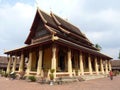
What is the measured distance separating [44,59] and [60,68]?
2.48m

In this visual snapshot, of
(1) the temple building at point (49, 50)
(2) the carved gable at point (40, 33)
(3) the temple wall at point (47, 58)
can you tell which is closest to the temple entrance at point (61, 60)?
(1) the temple building at point (49, 50)

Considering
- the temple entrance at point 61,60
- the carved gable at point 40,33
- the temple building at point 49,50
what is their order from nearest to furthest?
the temple building at point 49,50, the temple entrance at point 61,60, the carved gable at point 40,33

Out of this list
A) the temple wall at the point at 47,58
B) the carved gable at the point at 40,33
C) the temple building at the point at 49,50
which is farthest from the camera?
the carved gable at the point at 40,33

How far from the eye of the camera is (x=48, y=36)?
19.0 meters

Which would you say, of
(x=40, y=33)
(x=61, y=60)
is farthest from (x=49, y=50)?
(x=40, y=33)

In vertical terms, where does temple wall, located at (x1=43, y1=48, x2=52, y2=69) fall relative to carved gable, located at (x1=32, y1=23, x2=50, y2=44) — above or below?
below

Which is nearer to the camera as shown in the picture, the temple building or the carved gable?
the temple building

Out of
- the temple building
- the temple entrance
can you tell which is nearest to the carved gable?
the temple building

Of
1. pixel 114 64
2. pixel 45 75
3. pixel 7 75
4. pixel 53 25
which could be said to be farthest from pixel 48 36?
pixel 114 64

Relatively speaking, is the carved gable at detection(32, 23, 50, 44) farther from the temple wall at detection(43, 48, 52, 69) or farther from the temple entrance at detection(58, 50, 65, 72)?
the temple entrance at detection(58, 50, 65, 72)

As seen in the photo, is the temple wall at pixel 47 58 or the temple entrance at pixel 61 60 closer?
the temple entrance at pixel 61 60

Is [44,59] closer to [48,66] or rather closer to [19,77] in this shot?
[48,66]

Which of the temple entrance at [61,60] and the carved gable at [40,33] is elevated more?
the carved gable at [40,33]

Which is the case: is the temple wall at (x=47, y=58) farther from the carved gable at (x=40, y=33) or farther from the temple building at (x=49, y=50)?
the carved gable at (x=40, y=33)
